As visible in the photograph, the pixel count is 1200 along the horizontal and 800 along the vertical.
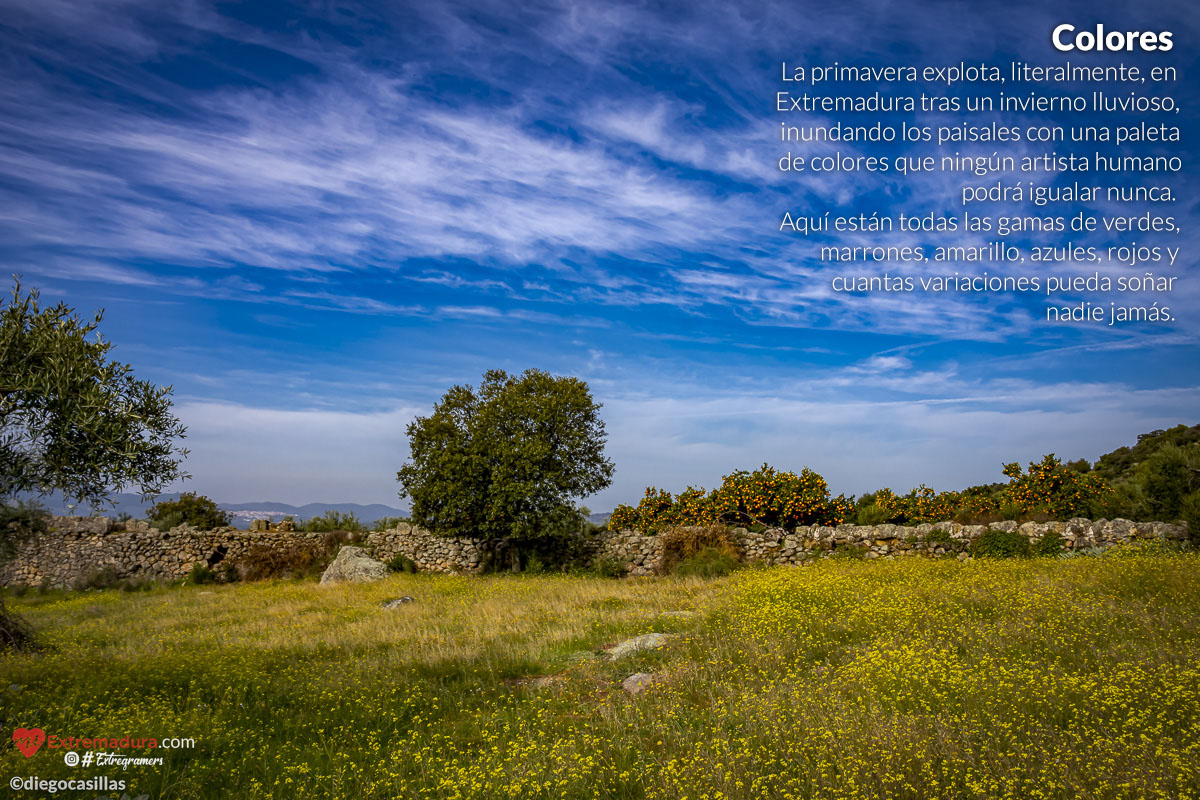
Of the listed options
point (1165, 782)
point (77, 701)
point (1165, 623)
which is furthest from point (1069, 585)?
point (77, 701)

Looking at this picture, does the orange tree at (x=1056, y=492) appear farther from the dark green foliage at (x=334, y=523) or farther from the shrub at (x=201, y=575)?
the shrub at (x=201, y=575)

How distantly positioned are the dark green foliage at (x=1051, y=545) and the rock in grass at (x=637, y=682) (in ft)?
52.1

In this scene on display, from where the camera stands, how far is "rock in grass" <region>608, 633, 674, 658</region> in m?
11.2

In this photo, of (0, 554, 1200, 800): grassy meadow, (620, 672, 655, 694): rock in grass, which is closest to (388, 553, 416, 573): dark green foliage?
(0, 554, 1200, 800): grassy meadow

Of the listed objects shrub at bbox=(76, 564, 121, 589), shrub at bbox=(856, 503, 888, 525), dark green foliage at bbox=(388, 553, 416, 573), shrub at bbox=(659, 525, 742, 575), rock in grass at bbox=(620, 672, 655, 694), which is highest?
shrub at bbox=(856, 503, 888, 525)

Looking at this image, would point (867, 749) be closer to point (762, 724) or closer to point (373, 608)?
point (762, 724)

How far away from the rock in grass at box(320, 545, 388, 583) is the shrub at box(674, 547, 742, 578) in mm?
11658

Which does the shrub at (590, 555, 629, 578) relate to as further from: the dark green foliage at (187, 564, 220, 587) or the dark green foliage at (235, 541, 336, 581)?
the dark green foliage at (187, 564, 220, 587)

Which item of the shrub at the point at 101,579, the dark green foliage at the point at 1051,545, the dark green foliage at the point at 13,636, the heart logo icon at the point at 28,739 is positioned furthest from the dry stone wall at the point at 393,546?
the heart logo icon at the point at 28,739

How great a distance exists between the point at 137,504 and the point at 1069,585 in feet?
53.9

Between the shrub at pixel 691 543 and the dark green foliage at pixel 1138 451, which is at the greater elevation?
the dark green foliage at pixel 1138 451

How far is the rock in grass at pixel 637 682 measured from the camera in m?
9.04

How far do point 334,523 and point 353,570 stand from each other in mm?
7293

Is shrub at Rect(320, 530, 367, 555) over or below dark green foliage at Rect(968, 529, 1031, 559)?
below
